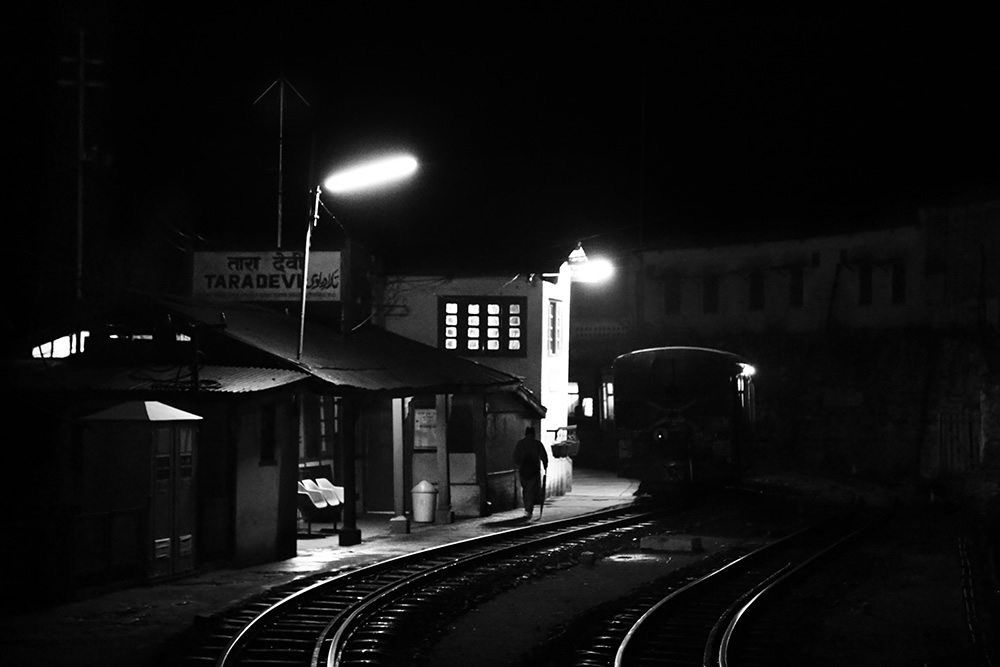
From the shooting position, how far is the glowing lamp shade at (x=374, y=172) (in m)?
19.5

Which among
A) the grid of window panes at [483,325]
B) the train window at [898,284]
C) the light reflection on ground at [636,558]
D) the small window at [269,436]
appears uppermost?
the train window at [898,284]

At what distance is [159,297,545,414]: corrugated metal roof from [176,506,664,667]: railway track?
2856 mm

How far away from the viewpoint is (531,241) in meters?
29.5

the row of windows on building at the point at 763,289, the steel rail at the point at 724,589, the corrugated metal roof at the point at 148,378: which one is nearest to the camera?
the steel rail at the point at 724,589

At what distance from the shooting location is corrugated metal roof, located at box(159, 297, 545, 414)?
63.0ft

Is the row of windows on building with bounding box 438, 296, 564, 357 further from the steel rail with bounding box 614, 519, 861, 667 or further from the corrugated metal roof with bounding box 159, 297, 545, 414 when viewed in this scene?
the steel rail with bounding box 614, 519, 861, 667

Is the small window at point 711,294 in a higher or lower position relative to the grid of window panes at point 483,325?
higher

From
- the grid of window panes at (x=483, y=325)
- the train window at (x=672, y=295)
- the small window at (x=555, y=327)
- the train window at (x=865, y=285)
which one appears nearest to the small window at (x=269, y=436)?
the grid of window panes at (x=483, y=325)

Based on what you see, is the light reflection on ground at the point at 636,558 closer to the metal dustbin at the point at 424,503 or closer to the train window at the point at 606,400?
the metal dustbin at the point at 424,503

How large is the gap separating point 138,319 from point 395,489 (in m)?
7.85

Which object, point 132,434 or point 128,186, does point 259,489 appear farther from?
point 128,186

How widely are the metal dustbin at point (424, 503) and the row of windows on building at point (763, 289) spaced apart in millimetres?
25184

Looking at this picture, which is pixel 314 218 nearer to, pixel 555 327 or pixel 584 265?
pixel 584 265

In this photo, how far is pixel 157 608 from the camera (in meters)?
13.9
